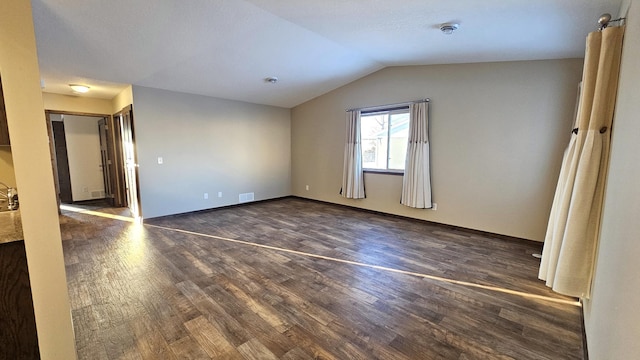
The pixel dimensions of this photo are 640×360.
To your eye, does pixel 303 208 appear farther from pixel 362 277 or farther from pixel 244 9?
pixel 244 9

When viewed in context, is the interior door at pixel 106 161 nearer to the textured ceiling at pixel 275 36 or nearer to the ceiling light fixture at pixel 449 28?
the textured ceiling at pixel 275 36

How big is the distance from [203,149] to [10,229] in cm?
396

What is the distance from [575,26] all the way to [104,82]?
19.6 feet

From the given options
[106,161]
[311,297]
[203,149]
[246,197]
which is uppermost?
[203,149]

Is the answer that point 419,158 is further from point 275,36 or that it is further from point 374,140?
point 275,36

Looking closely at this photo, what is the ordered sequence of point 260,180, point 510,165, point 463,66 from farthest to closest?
point 260,180 → point 463,66 → point 510,165

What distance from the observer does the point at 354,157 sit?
5.25m

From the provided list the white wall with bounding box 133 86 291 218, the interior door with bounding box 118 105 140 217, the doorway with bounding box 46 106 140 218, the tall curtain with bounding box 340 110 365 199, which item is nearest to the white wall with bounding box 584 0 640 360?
the tall curtain with bounding box 340 110 365 199

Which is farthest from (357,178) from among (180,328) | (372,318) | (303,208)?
(180,328)

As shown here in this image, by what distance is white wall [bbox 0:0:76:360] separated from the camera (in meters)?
1.21

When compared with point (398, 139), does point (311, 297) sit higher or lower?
lower

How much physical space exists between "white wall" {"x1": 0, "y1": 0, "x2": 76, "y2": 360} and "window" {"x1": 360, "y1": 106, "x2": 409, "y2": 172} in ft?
14.6

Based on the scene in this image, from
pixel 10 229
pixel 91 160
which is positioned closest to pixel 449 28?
pixel 10 229

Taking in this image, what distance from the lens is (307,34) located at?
10.7 ft
